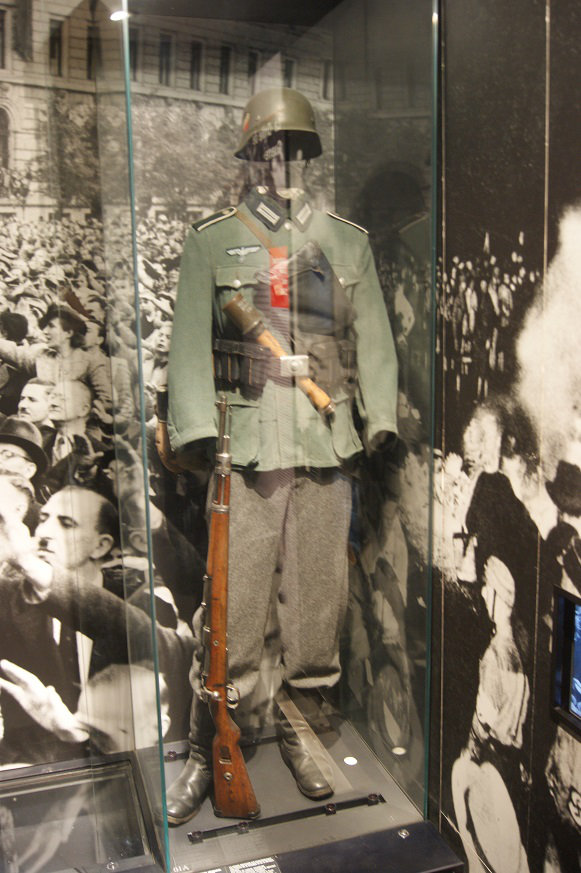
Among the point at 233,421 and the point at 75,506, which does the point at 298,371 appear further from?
the point at 75,506

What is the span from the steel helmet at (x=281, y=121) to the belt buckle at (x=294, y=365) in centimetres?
48

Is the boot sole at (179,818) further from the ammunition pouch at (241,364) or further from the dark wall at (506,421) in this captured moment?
the ammunition pouch at (241,364)

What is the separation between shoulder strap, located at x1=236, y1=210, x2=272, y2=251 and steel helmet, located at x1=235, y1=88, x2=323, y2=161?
155mm

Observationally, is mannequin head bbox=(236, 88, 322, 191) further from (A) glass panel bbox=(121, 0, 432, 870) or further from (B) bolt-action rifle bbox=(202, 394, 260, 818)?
(B) bolt-action rifle bbox=(202, 394, 260, 818)

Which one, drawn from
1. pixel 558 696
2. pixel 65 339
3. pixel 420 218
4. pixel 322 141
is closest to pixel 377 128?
pixel 322 141

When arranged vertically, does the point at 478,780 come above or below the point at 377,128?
below

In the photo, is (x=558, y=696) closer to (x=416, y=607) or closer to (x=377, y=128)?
(x=416, y=607)

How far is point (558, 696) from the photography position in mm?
1568

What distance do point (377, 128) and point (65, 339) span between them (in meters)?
0.97

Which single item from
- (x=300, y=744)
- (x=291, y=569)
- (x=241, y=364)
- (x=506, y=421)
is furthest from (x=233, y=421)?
(x=300, y=744)

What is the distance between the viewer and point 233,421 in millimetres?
1930

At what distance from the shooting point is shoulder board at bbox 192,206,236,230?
6.37 ft

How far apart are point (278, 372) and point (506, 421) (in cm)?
55

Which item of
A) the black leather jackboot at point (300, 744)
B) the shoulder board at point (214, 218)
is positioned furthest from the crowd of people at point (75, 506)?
the black leather jackboot at point (300, 744)
